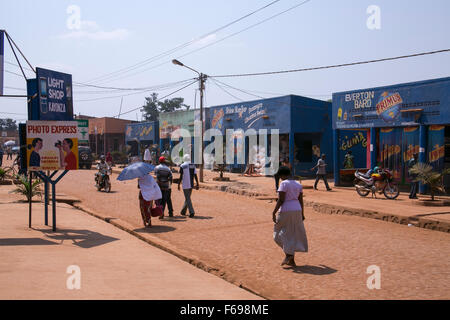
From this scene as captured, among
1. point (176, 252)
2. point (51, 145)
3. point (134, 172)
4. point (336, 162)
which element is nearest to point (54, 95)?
point (51, 145)

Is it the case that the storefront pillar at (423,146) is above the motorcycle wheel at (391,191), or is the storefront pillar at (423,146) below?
above

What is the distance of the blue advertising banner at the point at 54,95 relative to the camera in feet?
30.6

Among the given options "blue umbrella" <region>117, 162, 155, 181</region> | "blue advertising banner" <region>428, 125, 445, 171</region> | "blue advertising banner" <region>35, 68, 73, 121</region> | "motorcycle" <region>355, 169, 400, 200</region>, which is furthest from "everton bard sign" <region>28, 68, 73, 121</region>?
"blue advertising banner" <region>428, 125, 445, 171</region>

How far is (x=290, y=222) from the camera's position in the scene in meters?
6.79

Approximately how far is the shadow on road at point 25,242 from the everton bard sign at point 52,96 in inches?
102

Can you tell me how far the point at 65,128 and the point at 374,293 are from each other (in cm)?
715

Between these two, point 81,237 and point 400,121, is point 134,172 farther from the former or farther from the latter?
point 400,121

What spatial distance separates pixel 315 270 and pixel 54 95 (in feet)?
22.0

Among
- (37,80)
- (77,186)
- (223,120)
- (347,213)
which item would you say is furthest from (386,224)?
(223,120)

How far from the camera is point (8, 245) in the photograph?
7.95m

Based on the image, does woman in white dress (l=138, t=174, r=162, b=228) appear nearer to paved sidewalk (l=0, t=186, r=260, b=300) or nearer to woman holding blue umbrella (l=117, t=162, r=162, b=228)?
woman holding blue umbrella (l=117, t=162, r=162, b=228)

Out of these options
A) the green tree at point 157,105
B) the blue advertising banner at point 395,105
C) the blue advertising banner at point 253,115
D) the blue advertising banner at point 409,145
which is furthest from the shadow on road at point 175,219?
the green tree at point 157,105

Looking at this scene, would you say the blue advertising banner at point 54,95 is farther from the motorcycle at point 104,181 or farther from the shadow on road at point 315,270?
the motorcycle at point 104,181

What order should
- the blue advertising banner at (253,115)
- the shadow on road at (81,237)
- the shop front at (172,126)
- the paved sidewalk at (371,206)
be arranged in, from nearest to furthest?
1. the shadow on road at (81,237)
2. the paved sidewalk at (371,206)
3. the blue advertising banner at (253,115)
4. the shop front at (172,126)
